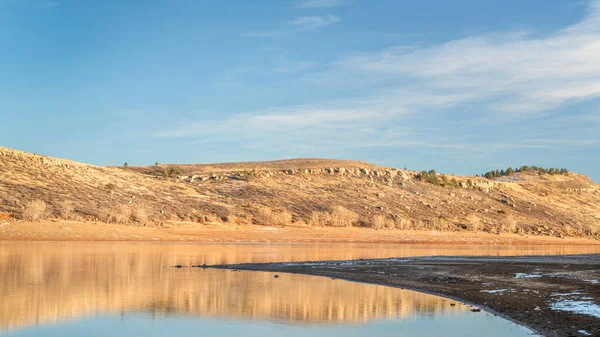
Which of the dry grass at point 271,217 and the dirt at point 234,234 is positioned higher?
the dry grass at point 271,217

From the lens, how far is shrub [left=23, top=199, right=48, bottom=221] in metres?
50.3

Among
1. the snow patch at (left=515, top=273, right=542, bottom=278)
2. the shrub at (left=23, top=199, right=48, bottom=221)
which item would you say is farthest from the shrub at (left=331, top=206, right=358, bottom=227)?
the snow patch at (left=515, top=273, right=542, bottom=278)

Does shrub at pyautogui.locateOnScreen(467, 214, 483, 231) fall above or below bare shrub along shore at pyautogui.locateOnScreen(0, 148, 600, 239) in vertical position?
below

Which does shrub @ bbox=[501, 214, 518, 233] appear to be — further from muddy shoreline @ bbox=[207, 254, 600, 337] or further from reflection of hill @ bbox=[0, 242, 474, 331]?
reflection of hill @ bbox=[0, 242, 474, 331]

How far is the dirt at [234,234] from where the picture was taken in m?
48.2

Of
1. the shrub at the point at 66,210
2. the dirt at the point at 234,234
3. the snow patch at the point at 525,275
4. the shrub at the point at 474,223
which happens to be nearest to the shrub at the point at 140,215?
the dirt at the point at 234,234

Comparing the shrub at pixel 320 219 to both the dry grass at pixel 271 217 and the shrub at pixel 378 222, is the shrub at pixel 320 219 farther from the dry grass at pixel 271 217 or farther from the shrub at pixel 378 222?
the shrub at pixel 378 222

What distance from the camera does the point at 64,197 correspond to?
192 ft

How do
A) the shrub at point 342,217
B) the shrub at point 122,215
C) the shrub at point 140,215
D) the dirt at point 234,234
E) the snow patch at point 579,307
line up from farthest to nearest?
1. the shrub at point 342,217
2. the shrub at point 140,215
3. the shrub at point 122,215
4. the dirt at point 234,234
5. the snow patch at point 579,307

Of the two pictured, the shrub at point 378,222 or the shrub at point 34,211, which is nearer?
the shrub at point 34,211

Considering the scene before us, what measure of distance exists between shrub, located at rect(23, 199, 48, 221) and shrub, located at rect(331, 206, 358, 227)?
28.4 metres

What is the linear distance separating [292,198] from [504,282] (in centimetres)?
5441

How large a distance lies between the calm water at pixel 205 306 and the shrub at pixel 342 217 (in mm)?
40124

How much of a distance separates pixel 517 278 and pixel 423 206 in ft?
195
